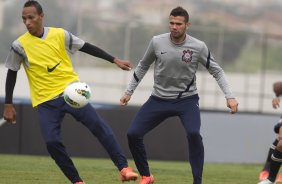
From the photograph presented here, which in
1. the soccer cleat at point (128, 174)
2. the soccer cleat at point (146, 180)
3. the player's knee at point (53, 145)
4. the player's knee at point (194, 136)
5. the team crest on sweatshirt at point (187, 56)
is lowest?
the soccer cleat at point (146, 180)

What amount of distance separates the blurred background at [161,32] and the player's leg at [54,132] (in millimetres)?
9304

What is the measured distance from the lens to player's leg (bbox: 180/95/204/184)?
10953mm

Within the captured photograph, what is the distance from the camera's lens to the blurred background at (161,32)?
848 inches

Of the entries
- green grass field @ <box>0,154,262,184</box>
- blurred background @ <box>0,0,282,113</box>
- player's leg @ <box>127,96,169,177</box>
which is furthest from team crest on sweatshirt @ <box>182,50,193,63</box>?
blurred background @ <box>0,0,282,113</box>

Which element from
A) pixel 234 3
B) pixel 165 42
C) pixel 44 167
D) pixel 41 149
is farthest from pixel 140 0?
pixel 165 42

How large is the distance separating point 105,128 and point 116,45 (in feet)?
43.3

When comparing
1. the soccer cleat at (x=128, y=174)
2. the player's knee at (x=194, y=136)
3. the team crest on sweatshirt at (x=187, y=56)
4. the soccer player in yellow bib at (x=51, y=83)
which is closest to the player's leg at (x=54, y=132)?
the soccer player in yellow bib at (x=51, y=83)

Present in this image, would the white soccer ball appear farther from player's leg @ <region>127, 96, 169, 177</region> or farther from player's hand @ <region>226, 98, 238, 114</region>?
player's hand @ <region>226, 98, 238, 114</region>

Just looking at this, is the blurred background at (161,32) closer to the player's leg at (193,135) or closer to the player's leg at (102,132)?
the player's leg at (193,135)

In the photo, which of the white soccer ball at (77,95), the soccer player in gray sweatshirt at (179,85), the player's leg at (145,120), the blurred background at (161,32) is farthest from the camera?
the blurred background at (161,32)

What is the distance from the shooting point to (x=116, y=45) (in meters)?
23.7

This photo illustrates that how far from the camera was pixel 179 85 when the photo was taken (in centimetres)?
1121

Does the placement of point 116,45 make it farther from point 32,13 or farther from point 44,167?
point 32,13

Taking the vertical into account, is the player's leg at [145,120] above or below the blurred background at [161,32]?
above
